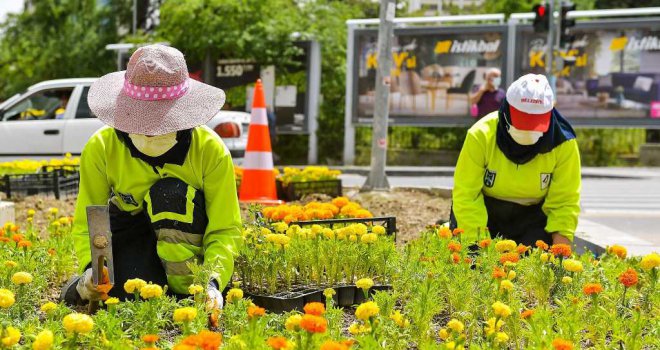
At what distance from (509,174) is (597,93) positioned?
54.4 ft

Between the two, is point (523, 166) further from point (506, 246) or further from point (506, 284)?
point (506, 284)

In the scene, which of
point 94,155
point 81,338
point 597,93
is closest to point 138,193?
point 94,155

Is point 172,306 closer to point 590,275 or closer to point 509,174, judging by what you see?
point 590,275

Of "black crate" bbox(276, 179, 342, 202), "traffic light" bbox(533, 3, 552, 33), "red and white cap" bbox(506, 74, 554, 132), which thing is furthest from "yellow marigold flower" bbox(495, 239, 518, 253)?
"traffic light" bbox(533, 3, 552, 33)

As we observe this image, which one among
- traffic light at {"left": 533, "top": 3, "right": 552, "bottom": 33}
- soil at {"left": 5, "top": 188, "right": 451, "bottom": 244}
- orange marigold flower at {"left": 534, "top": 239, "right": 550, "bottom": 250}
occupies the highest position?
traffic light at {"left": 533, "top": 3, "right": 552, "bottom": 33}

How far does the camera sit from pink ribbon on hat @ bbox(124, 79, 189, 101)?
138 inches

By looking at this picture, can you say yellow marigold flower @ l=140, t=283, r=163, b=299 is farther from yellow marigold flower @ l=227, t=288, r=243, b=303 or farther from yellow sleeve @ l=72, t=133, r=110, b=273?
yellow sleeve @ l=72, t=133, r=110, b=273

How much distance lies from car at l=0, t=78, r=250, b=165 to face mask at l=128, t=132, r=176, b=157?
956 cm

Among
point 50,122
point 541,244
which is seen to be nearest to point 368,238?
point 541,244

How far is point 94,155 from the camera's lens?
3.74 metres

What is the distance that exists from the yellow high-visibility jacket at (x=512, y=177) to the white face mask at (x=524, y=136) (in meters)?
0.16

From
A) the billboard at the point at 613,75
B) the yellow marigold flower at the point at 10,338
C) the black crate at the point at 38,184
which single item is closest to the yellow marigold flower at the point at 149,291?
the yellow marigold flower at the point at 10,338

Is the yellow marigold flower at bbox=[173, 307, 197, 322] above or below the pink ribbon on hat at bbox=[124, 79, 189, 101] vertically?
below

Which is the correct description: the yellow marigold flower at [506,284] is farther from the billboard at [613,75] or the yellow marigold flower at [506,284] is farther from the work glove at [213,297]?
the billboard at [613,75]
